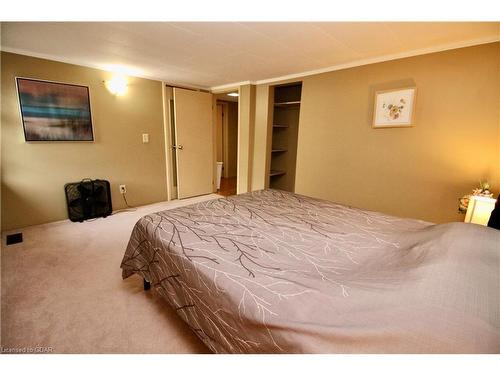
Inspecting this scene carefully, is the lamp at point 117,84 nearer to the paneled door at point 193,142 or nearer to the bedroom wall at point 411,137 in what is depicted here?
the paneled door at point 193,142

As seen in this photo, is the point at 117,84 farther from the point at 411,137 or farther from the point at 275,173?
the point at 411,137

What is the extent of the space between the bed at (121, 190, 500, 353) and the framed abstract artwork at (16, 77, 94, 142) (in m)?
2.23

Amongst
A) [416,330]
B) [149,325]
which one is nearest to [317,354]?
[416,330]

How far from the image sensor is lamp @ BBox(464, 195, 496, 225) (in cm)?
179

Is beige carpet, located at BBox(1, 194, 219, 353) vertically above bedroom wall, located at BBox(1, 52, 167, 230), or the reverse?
bedroom wall, located at BBox(1, 52, 167, 230)

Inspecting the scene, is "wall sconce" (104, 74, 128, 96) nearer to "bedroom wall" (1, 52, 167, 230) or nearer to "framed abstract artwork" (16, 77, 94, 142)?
"bedroom wall" (1, 52, 167, 230)

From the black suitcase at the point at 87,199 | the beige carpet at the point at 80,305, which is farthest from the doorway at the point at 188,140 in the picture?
the beige carpet at the point at 80,305

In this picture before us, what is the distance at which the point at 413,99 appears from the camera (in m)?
2.30

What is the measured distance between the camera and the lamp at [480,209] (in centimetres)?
179

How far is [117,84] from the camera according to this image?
3.21m

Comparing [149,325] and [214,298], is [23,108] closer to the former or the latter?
[149,325]

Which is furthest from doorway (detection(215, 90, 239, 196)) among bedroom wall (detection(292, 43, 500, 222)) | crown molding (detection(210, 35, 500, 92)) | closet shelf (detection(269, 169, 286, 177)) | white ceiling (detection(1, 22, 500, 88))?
bedroom wall (detection(292, 43, 500, 222))

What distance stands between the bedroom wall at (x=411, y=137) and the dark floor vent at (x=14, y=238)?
356 centimetres

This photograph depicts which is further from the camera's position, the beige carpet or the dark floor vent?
the dark floor vent
